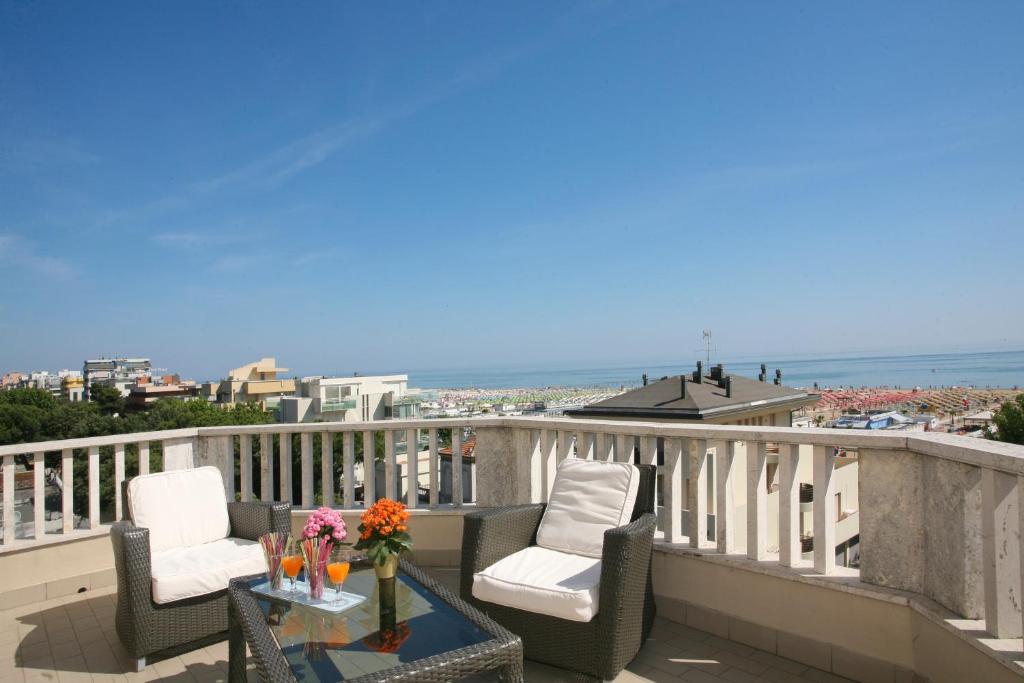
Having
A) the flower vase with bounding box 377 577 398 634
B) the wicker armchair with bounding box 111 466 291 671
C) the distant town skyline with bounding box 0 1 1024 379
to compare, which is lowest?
the wicker armchair with bounding box 111 466 291 671

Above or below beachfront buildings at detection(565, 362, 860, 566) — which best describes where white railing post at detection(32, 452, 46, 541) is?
above

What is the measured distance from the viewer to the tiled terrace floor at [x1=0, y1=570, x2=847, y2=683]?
8.68 ft

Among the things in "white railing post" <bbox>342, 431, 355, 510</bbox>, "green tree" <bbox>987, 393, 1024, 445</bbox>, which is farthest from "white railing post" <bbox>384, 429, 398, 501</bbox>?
"green tree" <bbox>987, 393, 1024, 445</bbox>

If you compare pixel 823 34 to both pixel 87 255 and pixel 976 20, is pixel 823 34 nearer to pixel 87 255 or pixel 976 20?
pixel 976 20

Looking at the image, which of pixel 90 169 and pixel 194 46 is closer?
pixel 194 46

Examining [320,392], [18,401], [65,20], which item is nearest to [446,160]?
[65,20]

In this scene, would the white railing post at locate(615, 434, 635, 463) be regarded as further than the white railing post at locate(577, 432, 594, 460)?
No

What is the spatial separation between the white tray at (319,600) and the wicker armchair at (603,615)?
2.46 ft

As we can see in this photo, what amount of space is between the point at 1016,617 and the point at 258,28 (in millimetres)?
9854

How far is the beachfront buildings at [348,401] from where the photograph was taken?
3956cm

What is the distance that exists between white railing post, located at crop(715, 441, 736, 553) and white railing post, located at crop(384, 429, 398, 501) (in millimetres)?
2305

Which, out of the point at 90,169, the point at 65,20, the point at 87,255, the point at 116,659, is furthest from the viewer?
the point at 87,255

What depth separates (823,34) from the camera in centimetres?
745

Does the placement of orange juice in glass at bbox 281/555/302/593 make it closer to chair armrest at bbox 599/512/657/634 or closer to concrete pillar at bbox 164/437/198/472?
chair armrest at bbox 599/512/657/634
